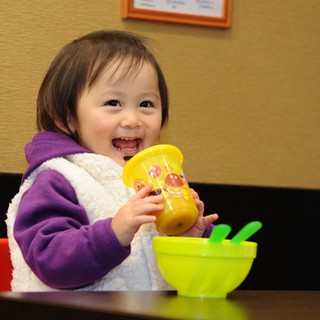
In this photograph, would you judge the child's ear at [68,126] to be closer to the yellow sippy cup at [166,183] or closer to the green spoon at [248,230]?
the yellow sippy cup at [166,183]

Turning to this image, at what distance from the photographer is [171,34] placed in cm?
215

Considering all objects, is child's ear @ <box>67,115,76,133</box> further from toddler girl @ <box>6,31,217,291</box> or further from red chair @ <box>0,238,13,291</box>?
red chair @ <box>0,238,13,291</box>

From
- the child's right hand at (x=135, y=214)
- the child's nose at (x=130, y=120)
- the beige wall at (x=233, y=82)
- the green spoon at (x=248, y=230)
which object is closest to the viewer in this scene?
the green spoon at (x=248, y=230)

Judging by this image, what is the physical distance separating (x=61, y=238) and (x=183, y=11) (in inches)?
45.0

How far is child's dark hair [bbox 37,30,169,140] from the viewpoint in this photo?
1.51 meters

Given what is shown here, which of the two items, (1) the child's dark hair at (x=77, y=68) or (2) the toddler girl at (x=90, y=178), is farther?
(1) the child's dark hair at (x=77, y=68)

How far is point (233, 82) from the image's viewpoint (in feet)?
7.39

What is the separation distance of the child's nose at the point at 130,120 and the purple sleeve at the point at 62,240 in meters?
0.21

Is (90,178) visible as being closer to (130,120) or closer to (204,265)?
(130,120)

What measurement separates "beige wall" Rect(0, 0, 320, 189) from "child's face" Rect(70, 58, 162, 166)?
19.4 inches

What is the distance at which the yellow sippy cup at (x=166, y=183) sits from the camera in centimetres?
108

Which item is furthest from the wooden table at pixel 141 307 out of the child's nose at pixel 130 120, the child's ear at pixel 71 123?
the child's ear at pixel 71 123

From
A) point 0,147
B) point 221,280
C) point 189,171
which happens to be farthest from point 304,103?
point 221,280

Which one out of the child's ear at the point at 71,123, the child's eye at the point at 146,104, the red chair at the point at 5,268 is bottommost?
the red chair at the point at 5,268
